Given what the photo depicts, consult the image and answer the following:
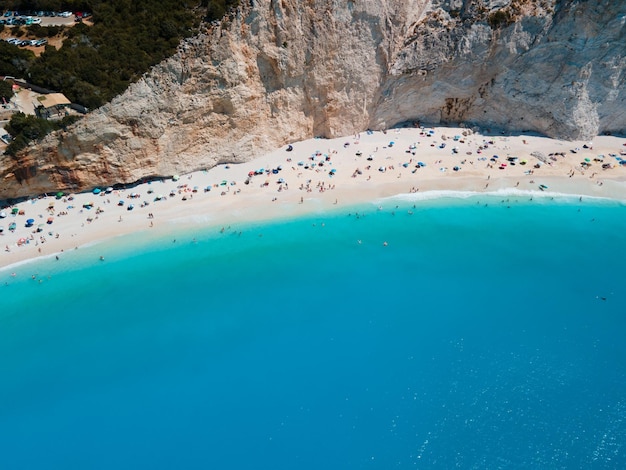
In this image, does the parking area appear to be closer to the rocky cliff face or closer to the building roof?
the building roof

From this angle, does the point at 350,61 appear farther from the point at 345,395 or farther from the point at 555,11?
the point at 345,395

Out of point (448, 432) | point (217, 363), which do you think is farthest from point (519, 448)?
point (217, 363)

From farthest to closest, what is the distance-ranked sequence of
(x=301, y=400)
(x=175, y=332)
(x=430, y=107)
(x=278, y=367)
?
(x=430, y=107), (x=175, y=332), (x=278, y=367), (x=301, y=400)

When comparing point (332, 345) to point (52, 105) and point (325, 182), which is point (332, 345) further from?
point (52, 105)

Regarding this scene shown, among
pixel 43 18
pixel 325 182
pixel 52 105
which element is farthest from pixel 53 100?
pixel 325 182

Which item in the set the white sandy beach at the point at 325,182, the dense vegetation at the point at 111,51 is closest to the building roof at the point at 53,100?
the dense vegetation at the point at 111,51
